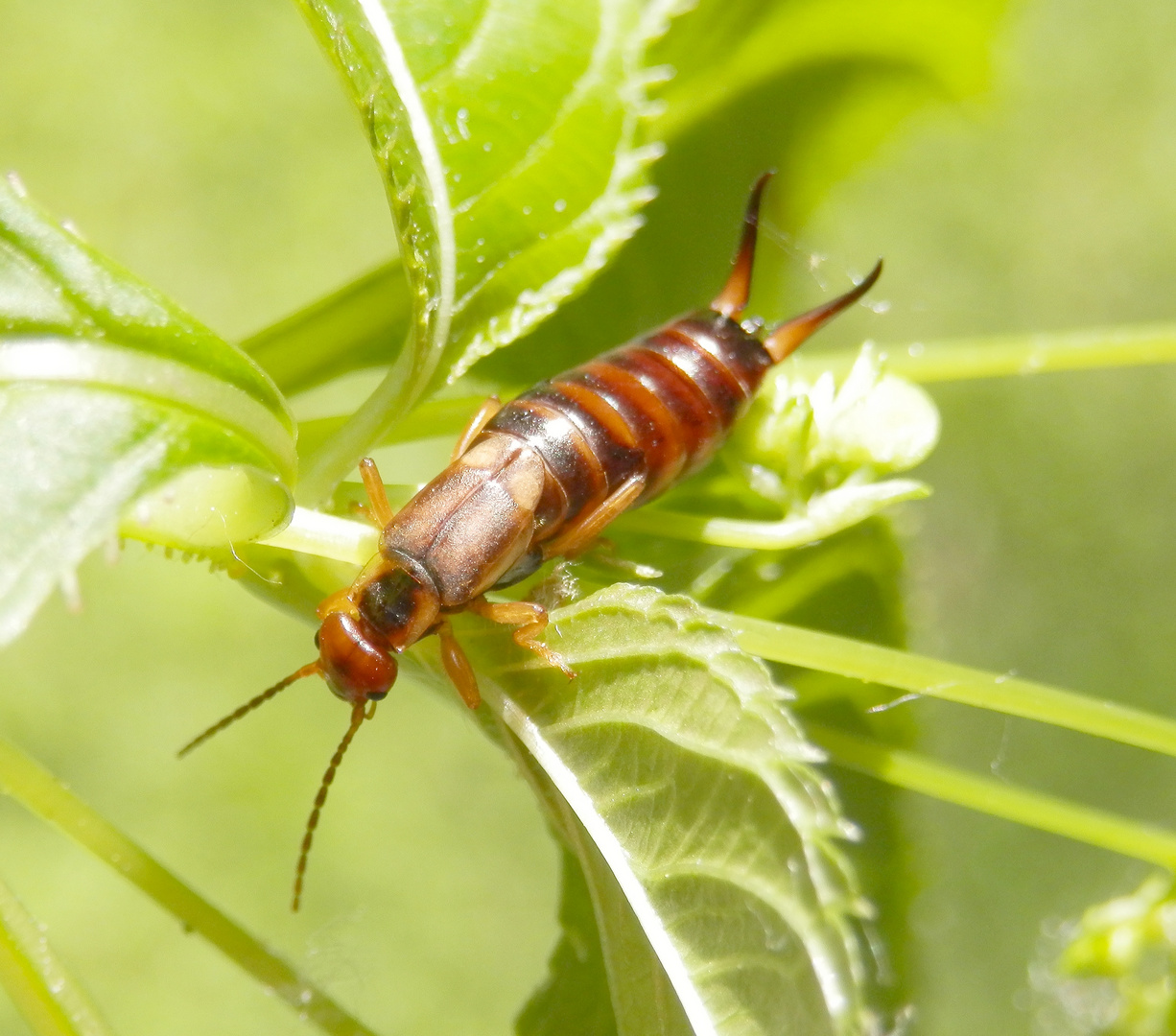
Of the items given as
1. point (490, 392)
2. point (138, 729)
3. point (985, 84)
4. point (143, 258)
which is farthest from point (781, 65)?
point (138, 729)

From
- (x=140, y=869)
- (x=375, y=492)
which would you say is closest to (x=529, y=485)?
(x=375, y=492)

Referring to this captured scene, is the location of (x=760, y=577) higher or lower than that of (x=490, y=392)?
lower

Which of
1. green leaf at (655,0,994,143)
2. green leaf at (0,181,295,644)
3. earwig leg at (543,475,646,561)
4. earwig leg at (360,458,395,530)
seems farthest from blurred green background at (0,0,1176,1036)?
green leaf at (0,181,295,644)

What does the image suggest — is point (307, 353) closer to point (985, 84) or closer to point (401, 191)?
point (401, 191)

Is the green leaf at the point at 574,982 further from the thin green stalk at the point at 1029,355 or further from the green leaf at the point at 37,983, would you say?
the thin green stalk at the point at 1029,355

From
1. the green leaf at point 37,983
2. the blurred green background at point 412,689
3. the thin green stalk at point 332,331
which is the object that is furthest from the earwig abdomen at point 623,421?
the green leaf at point 37,983
